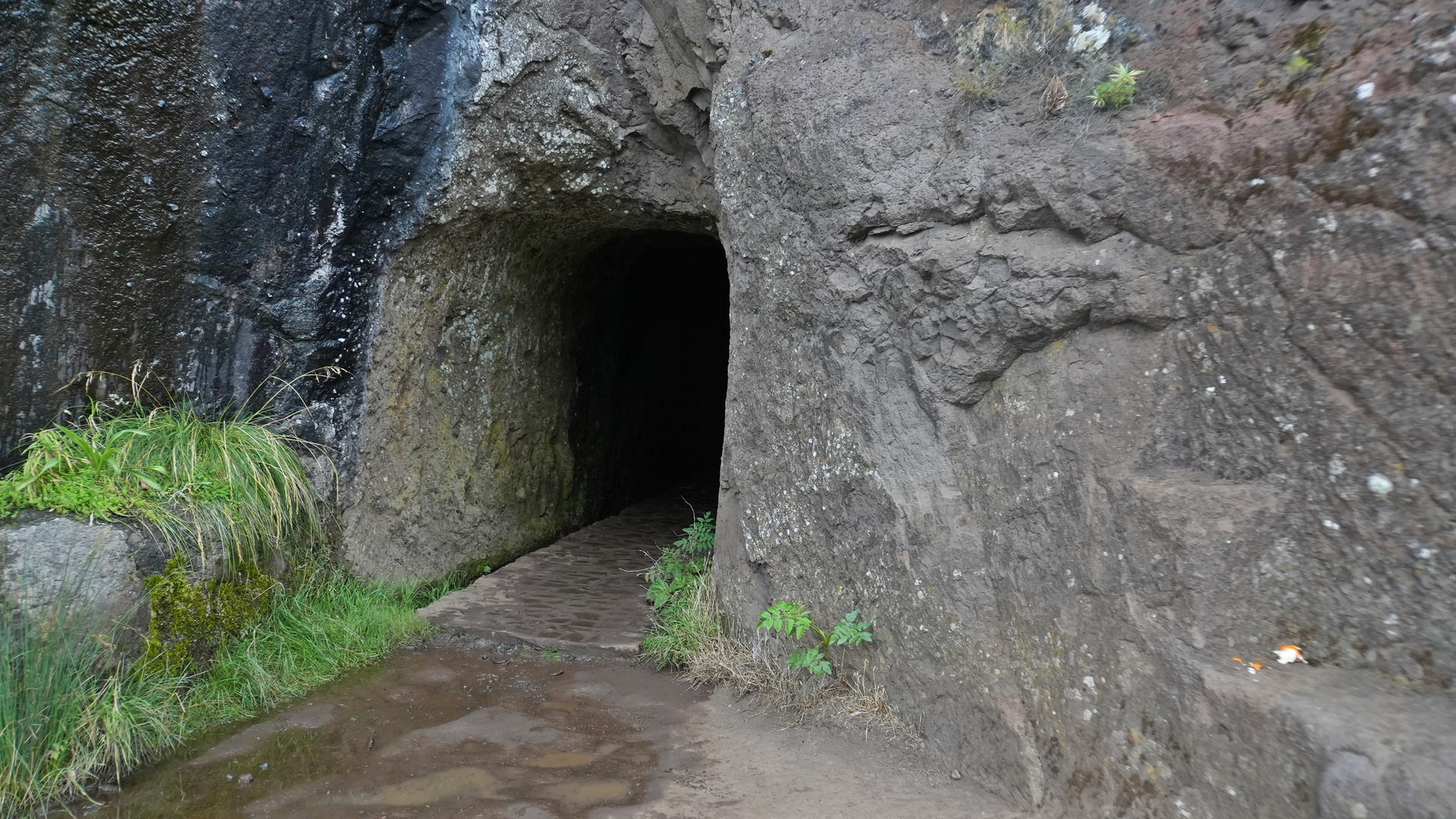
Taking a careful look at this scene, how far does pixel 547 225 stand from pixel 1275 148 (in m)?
3.82

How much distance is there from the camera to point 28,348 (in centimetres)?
379

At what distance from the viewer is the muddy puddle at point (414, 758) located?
2.99 metres

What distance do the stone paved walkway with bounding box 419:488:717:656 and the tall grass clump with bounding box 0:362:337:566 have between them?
2.97ft

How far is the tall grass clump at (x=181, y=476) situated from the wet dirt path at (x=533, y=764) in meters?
0.78

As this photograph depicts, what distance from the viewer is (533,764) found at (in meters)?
3.28

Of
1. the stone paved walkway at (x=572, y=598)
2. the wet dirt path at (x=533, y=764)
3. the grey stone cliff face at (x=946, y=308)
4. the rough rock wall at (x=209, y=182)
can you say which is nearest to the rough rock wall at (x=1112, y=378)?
the grey stone cliff face at (x=946, y=308)

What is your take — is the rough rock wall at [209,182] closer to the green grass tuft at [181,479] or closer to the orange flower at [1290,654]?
the green grass tuft at [181,479]

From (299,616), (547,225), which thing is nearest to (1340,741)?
(299,616)

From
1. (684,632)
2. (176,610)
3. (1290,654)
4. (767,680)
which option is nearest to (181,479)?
(176,610)

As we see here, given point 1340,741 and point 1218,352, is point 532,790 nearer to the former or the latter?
point 1340,741

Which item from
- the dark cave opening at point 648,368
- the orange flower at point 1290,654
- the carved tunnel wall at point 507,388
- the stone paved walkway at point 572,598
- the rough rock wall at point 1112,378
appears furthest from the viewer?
the dark cave opening at point 648,368

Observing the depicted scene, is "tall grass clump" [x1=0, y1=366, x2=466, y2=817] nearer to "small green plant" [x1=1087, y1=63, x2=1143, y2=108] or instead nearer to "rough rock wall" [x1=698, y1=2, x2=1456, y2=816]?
"rough rock wall" [x1=698, y1=2, x2=1456, y2=816]

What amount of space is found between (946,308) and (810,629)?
54.2 inches

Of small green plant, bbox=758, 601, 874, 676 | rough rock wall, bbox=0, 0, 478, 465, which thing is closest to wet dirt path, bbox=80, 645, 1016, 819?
small green plant, bbox=758, 601, 874, 676
